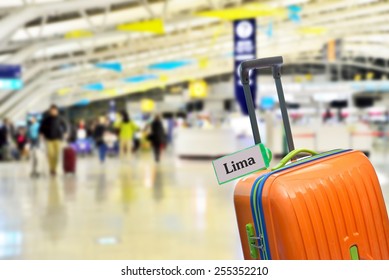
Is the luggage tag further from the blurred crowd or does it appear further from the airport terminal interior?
the blurred crowd

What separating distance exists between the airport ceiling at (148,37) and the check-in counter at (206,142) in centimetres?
283

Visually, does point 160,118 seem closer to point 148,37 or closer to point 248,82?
point 148,37

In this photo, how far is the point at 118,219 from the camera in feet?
23.9

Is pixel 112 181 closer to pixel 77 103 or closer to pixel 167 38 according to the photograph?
pixel 167 38

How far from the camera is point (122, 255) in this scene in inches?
209

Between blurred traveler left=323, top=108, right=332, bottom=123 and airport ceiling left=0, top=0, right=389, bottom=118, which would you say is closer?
airport ceiling left=0, top=0, right=389, bottom=118

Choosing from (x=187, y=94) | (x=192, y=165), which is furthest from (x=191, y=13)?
(x=187, y=94)

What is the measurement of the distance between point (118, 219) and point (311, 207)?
17.6ft

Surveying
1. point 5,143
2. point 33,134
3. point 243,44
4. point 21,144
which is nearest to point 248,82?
point 243,44

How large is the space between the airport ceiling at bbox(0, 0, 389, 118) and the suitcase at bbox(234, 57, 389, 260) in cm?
355

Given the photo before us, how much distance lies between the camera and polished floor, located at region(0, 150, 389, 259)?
18.0 feet

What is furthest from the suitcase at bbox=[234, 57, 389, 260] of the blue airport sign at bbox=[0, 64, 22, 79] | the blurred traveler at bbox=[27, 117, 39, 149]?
the blue airport sign at bbox=[0, 64, 22, 79]

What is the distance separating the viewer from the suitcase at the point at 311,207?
203cm
